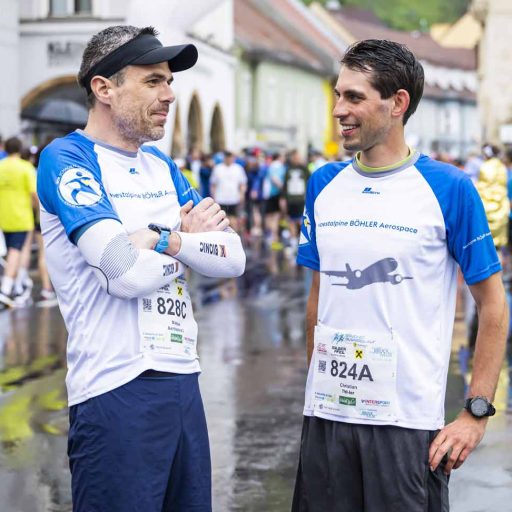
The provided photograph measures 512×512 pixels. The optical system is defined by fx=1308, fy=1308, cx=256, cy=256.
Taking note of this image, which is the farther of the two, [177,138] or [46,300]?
[177,138]

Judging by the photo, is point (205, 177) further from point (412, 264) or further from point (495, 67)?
point (495, 67)

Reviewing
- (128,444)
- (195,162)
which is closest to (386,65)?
(128,444)

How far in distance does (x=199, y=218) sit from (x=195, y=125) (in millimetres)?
38298

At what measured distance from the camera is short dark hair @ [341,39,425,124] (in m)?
3.87

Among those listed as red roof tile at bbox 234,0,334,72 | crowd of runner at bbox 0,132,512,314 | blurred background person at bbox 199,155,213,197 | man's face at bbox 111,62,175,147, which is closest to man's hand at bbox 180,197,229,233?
man's face at bbox 111,62,175,147

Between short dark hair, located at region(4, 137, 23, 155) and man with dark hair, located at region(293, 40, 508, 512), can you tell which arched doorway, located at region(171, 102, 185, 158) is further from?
man with dark hair, located at region(293, 40, 508, 512)

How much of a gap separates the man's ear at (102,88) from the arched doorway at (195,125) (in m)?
37.5

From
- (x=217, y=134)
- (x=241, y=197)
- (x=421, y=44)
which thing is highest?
(x=421, y=44)

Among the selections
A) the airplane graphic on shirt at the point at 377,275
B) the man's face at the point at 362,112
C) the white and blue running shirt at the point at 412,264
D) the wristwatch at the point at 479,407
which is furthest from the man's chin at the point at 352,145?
the wristwatch at the point at 479,407

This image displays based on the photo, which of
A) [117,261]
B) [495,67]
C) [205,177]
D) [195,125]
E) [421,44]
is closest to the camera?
[117,261]

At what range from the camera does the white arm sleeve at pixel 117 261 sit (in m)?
3.68

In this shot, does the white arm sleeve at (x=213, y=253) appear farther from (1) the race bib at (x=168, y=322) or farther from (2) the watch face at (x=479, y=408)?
(2) the watch face at (x=479, y=408)

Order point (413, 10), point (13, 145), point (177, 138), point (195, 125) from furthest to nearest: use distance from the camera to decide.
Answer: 1. point (413, 10)
2. point (195, 125)
3. point (177, 138)
4. point (13, 145)

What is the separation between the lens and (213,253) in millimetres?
4012
